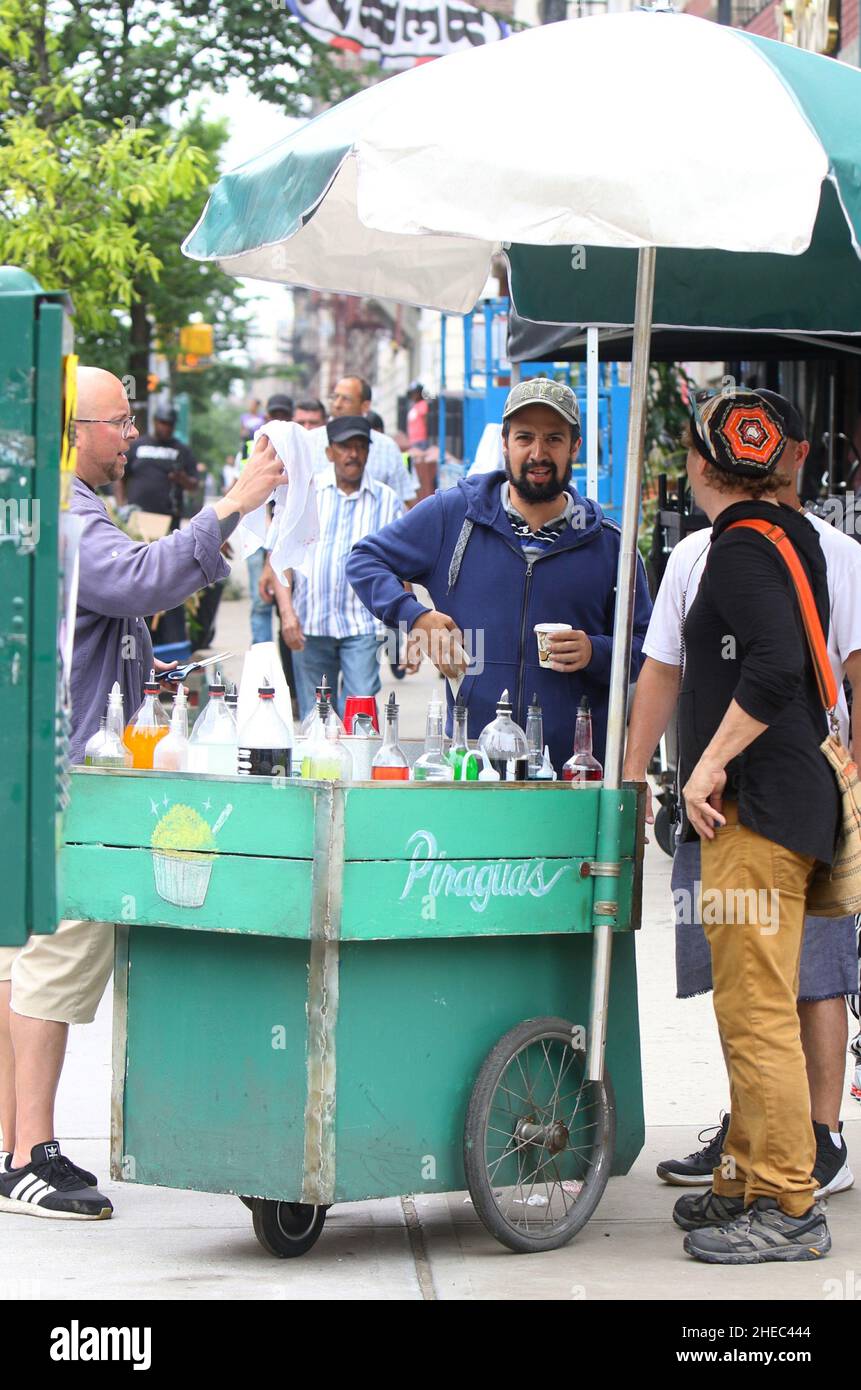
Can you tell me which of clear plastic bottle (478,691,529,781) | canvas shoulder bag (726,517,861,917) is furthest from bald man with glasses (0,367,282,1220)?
→ canvas shoulder bag (726,517,861,917)

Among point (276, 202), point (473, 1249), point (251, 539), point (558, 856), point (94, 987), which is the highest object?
point (276, 202)

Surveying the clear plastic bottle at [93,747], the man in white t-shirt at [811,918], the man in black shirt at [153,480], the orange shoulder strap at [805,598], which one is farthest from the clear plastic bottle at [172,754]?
the man in black shirt at [153,480]

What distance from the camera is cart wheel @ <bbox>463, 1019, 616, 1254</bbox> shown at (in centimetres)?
431

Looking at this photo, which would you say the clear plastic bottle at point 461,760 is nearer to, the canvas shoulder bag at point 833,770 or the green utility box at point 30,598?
the canvas shoulder bag at point 833,770

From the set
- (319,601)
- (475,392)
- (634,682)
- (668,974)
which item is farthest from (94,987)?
(475,392)

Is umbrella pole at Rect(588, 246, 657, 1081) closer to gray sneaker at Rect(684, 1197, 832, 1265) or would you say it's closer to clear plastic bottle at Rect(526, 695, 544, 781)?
clear plastic bottle at Rect(526, 695, 544, 781)

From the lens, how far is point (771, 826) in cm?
431

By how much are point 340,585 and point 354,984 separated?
18.9 feet

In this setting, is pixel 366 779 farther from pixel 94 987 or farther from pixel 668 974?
pixel 668 974

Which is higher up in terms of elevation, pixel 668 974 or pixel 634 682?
pixel 634 682

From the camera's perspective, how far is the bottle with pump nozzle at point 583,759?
469 cm

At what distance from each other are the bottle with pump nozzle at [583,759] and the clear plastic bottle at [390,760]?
0.45m

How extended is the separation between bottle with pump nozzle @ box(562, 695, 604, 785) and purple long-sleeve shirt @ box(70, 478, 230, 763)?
3.20ft

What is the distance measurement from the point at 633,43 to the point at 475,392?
917 cm
